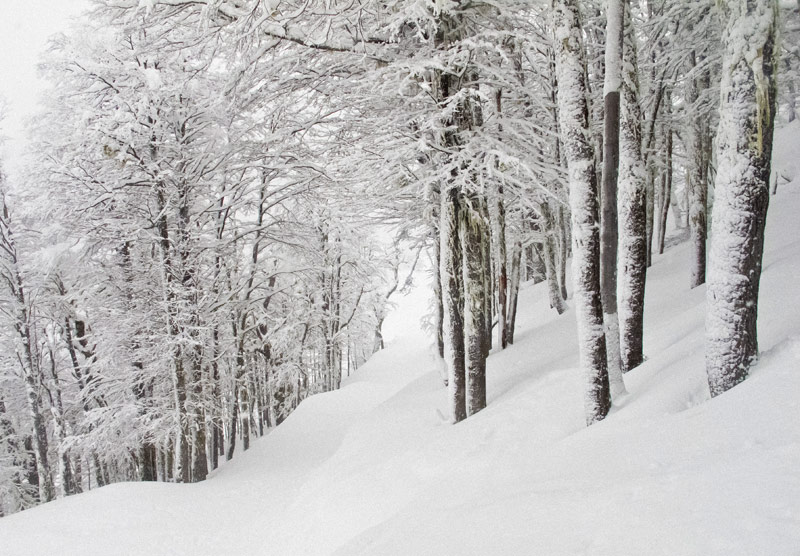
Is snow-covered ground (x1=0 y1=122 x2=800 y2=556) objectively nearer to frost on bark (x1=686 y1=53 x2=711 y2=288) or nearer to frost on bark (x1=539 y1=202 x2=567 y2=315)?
frost on bark (x1=686 y1=53 x2=711 y2=288)

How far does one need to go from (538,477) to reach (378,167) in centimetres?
492

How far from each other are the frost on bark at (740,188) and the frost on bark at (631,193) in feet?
6.35

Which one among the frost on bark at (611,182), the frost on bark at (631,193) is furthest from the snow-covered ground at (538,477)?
the frost on bark at (631,193)

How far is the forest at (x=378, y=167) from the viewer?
482 centimetres

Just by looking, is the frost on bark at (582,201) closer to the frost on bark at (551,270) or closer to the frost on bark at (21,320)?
the frost on bark at (551,270)

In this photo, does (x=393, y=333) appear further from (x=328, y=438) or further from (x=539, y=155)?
(x=539, y=155)

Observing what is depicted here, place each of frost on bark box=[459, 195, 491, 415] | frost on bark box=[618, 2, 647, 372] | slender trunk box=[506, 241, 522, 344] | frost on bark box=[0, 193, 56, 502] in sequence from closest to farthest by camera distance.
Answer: frost on bark box=[618, 2, 647, 372] → frost on bark box=[459, 195, 491, 415] → frost on bark box=[0, 193, 56, 502] → slender trunk box=[506, 241, 522, 344]

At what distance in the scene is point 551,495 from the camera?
3129 millimetres

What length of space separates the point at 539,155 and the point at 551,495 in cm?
527

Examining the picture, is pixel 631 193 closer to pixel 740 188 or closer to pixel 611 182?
pixel 611 182

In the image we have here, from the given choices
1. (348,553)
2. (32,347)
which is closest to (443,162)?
(348,553)

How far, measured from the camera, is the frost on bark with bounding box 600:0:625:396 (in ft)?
17.9

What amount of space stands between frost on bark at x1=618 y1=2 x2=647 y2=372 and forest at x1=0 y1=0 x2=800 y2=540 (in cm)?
3

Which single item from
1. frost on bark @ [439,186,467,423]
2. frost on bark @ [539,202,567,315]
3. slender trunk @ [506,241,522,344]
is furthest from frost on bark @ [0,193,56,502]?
frost on bark @ [539,202,567,315]
